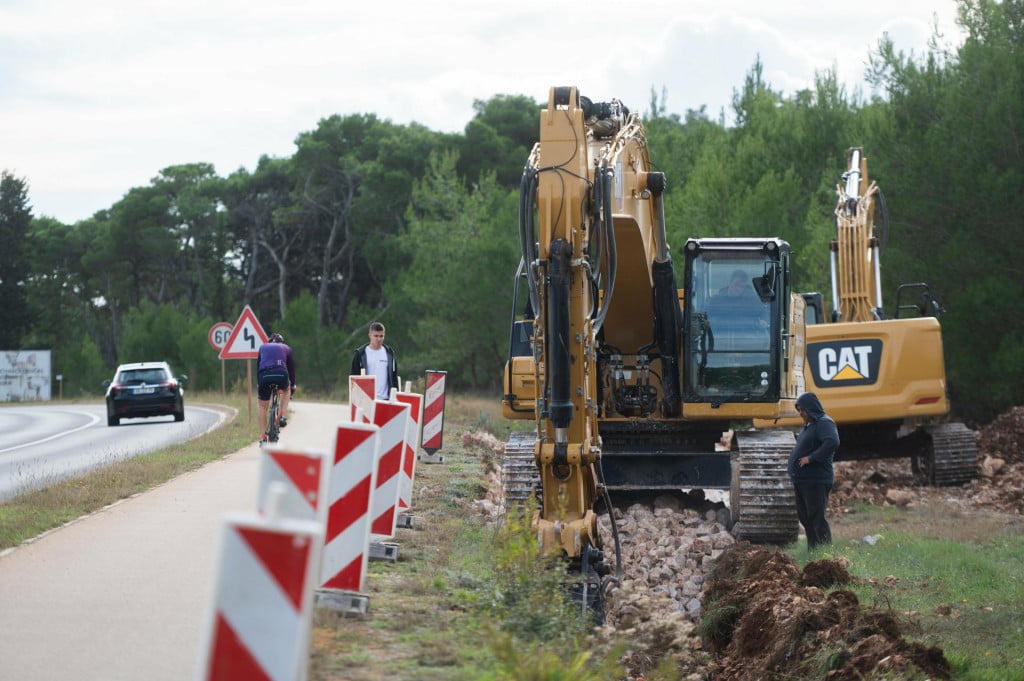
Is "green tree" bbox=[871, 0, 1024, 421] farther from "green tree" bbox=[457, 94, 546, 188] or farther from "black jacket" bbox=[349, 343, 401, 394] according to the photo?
"green tree" bbox=[457, 94, 546, 188]

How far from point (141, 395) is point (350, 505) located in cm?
2573

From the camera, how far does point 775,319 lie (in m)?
14.9

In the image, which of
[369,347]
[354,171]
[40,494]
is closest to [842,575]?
[369,347]

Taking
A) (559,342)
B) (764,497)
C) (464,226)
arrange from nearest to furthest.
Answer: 1. (559,342)
2. (764,497)
3. (464,226)

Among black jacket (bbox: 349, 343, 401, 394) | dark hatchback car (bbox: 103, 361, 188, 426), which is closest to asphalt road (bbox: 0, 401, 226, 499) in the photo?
dark hatchback car (bbox: 103, 361, 188, 426)

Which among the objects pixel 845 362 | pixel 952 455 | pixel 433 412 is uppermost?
pixel 845 362

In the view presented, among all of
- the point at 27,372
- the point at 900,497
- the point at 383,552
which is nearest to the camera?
the point at 383,552

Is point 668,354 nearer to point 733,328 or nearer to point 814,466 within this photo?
point 733,328

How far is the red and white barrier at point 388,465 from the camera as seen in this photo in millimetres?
10148

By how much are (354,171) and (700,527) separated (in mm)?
52961

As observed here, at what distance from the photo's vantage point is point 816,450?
44.5ft

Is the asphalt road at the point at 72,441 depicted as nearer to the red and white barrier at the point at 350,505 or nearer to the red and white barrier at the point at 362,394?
the red and white barrier at the point at 362,394

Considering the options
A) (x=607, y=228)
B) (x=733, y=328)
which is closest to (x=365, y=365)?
(x=733, y=328)

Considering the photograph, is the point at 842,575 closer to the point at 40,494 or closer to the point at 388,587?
the point at 388,587
